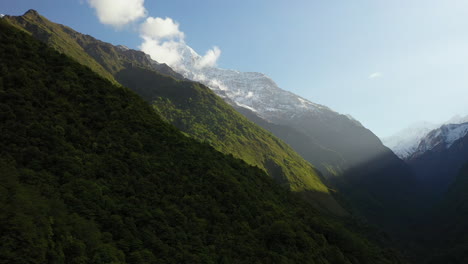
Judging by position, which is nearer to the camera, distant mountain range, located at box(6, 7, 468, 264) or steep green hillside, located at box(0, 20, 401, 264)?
steep green hillside, located at box(0, 20, 401, 264)

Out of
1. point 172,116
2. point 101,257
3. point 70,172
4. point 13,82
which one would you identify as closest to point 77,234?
point 101,257

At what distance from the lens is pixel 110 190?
4175 centimetres

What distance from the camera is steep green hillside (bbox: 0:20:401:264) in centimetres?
3041

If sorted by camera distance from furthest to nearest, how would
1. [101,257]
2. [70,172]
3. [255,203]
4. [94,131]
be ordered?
1. [255,203]
2. [94,131]
3. [70,172]
4. [101,257]

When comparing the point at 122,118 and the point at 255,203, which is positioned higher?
the point at 122,118

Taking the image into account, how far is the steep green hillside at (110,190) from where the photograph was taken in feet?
99.8

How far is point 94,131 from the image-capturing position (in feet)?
171

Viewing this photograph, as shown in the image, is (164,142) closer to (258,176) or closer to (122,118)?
(122,118)

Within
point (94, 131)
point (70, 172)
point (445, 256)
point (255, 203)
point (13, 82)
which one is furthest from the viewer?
point (445, 256)

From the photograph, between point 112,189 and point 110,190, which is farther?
point 112,189

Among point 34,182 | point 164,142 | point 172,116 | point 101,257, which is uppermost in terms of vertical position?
point 172,116

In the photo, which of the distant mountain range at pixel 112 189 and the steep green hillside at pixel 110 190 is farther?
the distant mountain range at pixel 112 189

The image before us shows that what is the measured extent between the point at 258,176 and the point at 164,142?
108 ft

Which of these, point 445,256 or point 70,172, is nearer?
point 70,172
